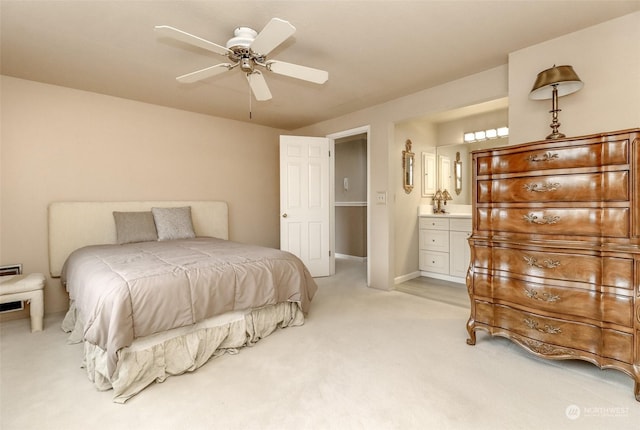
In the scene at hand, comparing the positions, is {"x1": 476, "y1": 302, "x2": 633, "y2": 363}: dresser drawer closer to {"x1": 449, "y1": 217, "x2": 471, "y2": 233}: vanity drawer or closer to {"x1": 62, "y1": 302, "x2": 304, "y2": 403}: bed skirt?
{"x1": 62, "y1": 302, "x2": 304, "y2": 403}: bed skirt

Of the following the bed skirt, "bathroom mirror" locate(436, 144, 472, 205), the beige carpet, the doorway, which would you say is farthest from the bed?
the doorway

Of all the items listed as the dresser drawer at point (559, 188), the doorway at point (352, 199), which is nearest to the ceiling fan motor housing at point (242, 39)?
the dresser drawer at point (559, 188)

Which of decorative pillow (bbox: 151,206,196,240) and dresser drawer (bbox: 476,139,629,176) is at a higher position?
dresser drawer (bbox: 476,139,629,176)

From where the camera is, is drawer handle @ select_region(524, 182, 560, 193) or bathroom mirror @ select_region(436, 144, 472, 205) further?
bathroom mirror @ select_region(436, 144, 472, 205)

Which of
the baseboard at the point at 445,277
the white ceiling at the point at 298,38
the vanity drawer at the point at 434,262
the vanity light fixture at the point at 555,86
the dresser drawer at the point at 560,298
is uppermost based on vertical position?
the white ceiling at the point at 298,38

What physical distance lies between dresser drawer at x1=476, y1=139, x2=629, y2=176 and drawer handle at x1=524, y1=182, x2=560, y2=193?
0.11 meters

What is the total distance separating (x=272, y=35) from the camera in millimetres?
1793

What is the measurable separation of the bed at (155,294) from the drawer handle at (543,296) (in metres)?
1.72

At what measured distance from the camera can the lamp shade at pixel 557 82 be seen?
2.10 metres

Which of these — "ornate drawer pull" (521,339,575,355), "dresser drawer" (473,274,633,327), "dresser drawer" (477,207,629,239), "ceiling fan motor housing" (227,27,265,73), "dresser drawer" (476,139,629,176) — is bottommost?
"ornate drawer pull" (521,339,575,355)

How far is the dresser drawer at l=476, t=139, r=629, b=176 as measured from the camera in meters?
1.80

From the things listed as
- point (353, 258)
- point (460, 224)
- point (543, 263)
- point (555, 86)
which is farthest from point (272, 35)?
point (353, 258)

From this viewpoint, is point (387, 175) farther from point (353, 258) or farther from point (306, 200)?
point (353, 258)

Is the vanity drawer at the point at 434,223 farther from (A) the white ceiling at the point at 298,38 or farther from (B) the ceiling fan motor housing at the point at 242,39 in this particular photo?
(B) the ceiling fan motor housing at the point at 242,39
